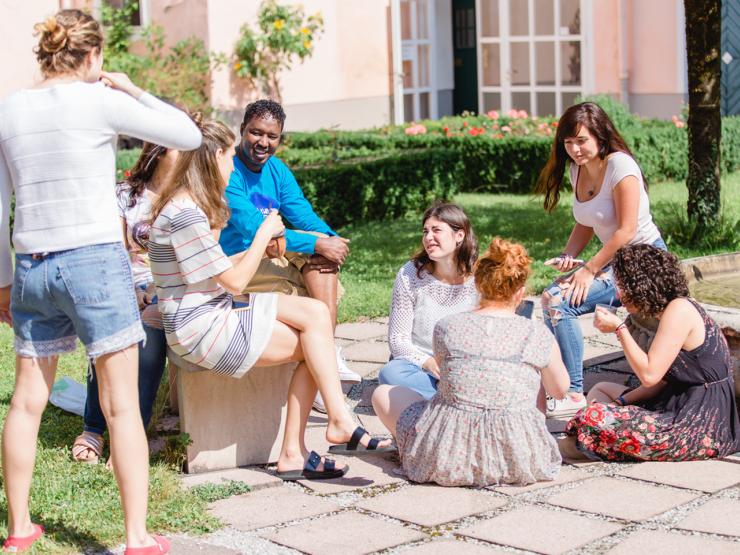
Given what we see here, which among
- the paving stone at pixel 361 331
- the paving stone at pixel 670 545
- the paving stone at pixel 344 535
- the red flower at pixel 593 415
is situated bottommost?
the paving stone at pixel 670 545

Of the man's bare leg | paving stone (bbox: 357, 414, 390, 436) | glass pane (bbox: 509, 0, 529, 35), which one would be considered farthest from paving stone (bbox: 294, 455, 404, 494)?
glass pane (bbox: 509, 0, 529, 35)

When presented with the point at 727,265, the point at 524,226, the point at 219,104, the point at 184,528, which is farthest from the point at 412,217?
the point at 184,528

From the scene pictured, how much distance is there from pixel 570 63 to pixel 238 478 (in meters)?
13.0

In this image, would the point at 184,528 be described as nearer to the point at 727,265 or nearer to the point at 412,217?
the point at 727,265

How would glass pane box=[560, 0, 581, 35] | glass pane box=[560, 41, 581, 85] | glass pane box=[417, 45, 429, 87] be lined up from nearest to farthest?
1. glass pane box=[560, 0, 581, 35]
2. glass pane box=[560, 41, 581, 85]
3. glass pane box=[417, 45, 429, 87]

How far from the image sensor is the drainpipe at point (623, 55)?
15.5m

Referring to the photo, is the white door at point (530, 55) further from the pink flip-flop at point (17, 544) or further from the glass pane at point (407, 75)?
the pink flip-flop at point (17, 544)

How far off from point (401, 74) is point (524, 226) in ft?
23.9

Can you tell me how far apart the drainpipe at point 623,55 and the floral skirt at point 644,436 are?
11764 mm

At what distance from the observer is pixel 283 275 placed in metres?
5.33

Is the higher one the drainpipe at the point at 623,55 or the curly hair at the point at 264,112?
the drainpipe at the point at 623,55

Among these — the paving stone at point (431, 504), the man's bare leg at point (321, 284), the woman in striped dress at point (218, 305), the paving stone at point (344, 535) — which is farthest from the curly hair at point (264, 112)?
the paving stone at point (344, 535)

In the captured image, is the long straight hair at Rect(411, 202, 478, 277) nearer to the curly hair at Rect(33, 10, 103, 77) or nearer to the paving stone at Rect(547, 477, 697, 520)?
the paving stone at Rect(547, 477, 697, 520)

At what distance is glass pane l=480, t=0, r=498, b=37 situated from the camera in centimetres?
1698
